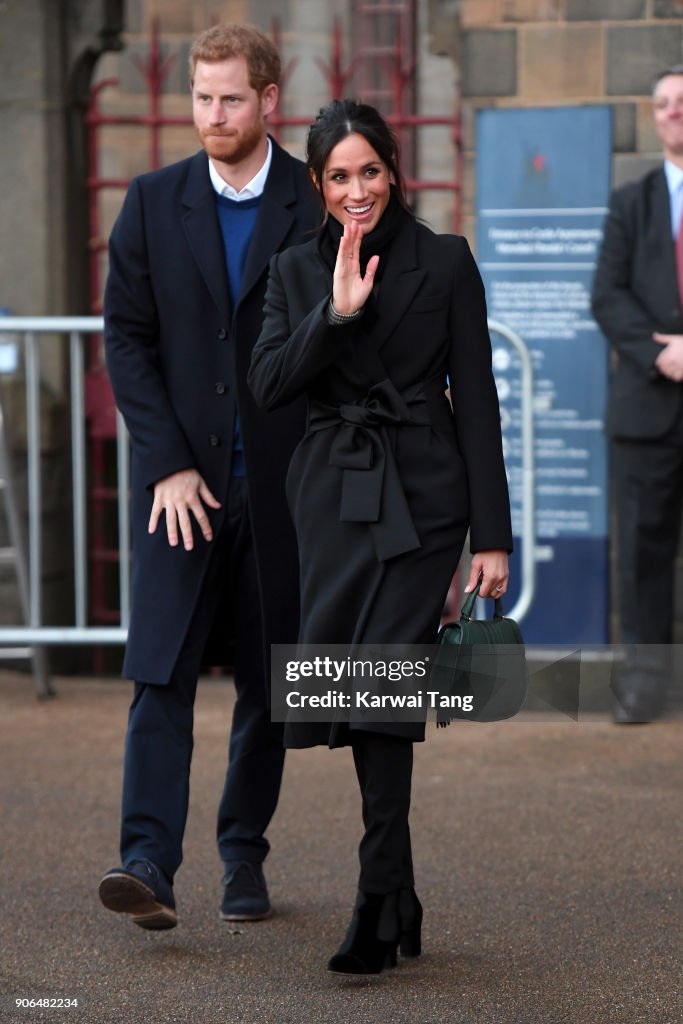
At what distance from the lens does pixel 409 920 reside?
4.12 metres

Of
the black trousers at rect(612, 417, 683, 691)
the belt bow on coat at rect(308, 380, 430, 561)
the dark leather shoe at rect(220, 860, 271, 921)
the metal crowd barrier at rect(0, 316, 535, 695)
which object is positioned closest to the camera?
the belt bow on coat at rect(308, 380, 430, 561)

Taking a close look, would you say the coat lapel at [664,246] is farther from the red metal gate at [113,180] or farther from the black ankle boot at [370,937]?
the black ankle boot at [370,937]

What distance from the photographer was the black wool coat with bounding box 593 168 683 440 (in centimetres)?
663

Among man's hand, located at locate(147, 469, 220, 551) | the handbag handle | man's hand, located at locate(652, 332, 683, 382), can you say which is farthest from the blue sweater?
man's hand, located at locate(652, 332, 683, 382)

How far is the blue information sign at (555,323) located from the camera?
7055 mm

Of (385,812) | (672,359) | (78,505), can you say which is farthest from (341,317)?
(78,505)

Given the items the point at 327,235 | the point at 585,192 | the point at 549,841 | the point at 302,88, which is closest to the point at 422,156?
the point at 302,88

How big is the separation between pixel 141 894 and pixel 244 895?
0.48 m

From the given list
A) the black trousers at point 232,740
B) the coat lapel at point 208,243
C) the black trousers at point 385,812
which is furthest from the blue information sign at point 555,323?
the black trousers at point 385,812

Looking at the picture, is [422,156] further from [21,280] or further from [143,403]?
[143,403]

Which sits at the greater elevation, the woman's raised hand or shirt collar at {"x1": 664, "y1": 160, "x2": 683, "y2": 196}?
shirt collar at {"x1": 664, "y1": 160, "x2": 683, "y2": 196}

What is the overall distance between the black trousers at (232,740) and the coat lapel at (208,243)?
1.39 feet

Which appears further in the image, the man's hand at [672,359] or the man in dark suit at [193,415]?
the man's hand at [672,359]

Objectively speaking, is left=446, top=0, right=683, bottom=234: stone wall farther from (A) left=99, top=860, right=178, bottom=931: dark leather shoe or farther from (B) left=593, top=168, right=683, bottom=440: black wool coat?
(A) left=99, top=860, right=178, bottom=931: dark leather shoe
